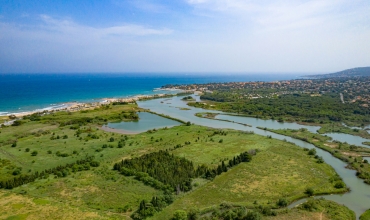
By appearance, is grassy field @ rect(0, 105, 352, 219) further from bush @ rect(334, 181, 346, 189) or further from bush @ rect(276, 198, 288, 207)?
bush @ rect(276, 198, 288, 207)

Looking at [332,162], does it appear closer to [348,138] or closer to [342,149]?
[342,149]

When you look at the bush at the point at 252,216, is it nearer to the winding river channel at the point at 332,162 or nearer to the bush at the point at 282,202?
the bush at the point at 282,202

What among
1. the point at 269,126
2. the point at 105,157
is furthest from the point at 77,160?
the point at 269,126

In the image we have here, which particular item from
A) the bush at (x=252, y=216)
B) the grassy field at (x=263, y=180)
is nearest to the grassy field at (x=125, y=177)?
the grassy field at (x=263, y=180)

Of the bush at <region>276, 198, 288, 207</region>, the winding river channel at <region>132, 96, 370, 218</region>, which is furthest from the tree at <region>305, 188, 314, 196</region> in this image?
the bush at <region>276, 198, 288, 207</region>

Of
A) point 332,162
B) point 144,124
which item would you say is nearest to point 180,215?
point 332,162
